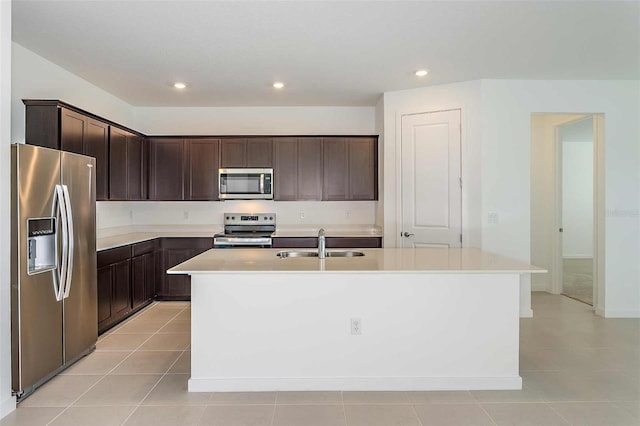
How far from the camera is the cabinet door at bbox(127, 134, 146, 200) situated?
4.73 m

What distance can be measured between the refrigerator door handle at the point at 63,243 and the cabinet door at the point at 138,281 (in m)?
1.52

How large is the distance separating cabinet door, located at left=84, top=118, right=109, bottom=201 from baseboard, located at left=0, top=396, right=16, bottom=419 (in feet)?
6.81

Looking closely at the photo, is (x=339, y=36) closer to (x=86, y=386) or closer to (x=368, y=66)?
(x=368, y=66)

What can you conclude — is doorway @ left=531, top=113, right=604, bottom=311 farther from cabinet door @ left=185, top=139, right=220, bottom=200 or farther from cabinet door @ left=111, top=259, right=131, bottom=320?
cabinet door @ left=111, top=259, right=131, bottom=320

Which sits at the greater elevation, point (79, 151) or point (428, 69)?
point (428, 69)

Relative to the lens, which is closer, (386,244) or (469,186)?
(469,186)

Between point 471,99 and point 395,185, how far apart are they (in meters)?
1.25

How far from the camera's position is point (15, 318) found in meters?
2.51

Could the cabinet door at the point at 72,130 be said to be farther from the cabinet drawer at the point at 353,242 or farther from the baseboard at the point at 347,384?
the cabinet drawer at the point at 353,242

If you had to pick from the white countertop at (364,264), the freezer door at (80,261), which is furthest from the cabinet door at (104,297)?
the white countertop at (364,264)

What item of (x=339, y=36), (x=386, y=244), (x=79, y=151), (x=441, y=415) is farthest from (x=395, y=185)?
(x=79, y=151)

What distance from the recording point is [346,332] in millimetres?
2725

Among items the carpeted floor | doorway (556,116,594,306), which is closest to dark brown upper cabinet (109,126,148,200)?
the carpeted floor

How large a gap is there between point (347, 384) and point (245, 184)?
3.22m
